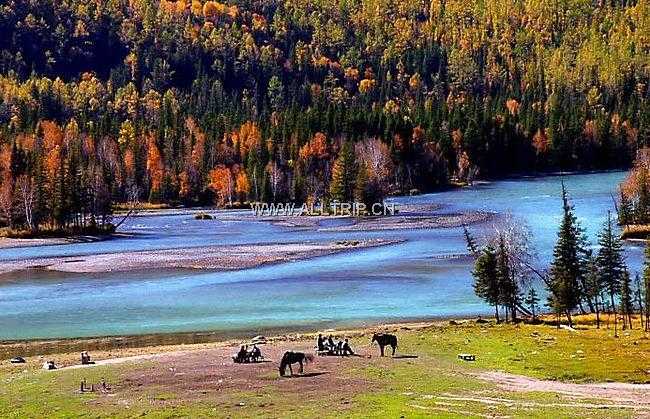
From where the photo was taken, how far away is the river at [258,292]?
71562mm

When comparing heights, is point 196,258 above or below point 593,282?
above

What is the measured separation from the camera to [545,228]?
418 ft

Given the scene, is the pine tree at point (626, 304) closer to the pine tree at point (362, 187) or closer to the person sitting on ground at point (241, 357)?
the person sitting on ground at point (241, 357)

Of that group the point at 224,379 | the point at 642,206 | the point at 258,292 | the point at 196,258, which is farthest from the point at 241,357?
the point at 642,206

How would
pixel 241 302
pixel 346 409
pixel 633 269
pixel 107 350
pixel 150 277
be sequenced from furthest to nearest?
pixel 150 277 → pixel 633 269 → pixel 241 302 → pixel 107 350 → pixel 346 409

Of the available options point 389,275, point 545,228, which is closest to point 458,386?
point 389,275

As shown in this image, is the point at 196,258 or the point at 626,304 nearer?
the point at 626,304

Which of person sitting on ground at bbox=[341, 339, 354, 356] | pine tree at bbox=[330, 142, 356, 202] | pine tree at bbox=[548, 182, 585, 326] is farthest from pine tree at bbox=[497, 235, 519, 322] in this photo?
pine tree at bbox=[330, 142, 356, 202]

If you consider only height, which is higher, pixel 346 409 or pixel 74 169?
pixel 74 169

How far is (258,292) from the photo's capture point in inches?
3376

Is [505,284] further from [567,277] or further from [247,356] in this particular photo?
[247,356]

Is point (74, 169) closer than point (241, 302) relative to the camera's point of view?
No

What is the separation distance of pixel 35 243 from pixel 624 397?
11257 centimetres

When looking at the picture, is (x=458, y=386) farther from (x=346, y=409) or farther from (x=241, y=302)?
(x=241, y=302)
